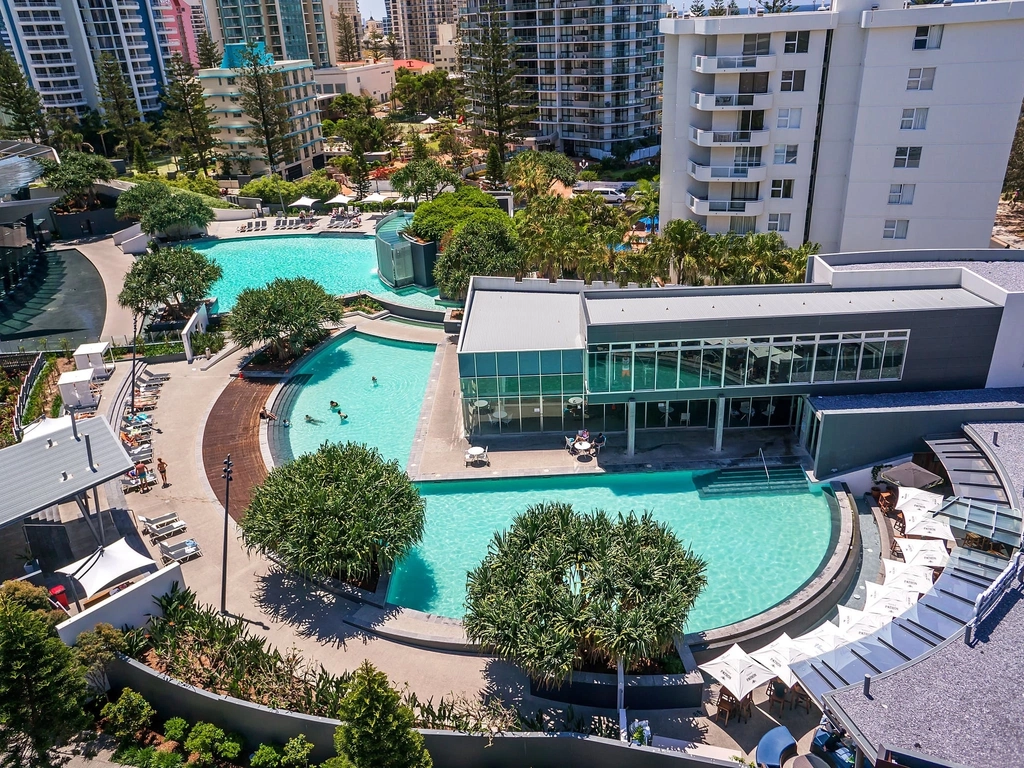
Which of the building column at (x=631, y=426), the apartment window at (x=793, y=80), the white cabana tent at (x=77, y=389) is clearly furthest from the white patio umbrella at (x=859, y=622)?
the white cabana tent at (x=77, y=389)

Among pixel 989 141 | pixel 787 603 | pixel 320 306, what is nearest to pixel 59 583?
pixel 320 306

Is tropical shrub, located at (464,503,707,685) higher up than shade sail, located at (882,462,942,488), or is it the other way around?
Answer: tropical shrub, located at (464,503,707,685)

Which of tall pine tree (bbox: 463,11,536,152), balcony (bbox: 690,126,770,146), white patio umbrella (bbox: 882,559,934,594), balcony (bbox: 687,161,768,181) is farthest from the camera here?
tall pine tree (bbox: 463,11,536,152)

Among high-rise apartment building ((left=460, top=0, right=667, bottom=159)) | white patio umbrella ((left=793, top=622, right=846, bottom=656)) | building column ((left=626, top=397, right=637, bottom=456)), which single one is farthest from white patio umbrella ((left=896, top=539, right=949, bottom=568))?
high-rise apartment building ((left=460, top=0, right=667, bottom=159))

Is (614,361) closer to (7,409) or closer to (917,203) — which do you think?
(917,203)

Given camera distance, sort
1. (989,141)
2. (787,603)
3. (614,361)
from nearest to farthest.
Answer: (787,603) → (614,361) → (989,141)

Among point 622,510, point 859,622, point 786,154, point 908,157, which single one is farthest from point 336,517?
point 908,157

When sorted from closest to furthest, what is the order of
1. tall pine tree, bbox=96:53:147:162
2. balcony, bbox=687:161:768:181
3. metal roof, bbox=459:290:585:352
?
metal roof, bbox=459:290:585:352 < balcony, bbox=687:161:768:181 < tall pine tree, bbox=96:53:147:162

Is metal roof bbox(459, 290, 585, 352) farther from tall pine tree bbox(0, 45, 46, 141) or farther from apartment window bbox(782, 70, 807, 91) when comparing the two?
tall pine tree bbox(0, 45, 46, 141)

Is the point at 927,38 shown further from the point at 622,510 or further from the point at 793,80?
the point at 622,510
